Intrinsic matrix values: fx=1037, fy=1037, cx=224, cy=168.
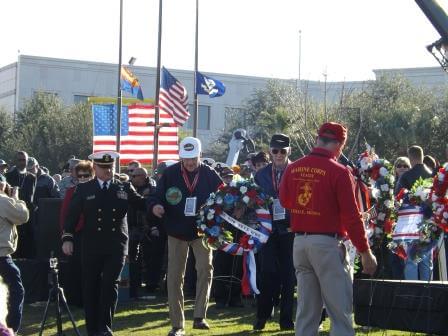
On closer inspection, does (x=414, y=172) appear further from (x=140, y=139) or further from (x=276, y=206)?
(x=140, y=139)

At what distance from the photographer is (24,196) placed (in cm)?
1725

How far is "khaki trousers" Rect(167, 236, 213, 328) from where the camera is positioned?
452 inches

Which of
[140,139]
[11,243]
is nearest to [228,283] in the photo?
[11,243]

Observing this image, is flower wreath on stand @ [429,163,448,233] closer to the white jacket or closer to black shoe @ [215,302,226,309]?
the white jacket

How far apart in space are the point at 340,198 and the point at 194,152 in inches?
143

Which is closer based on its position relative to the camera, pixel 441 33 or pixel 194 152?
pixel 194 152

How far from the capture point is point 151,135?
27641 millimetres

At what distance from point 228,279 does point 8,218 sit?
4546 millimetres

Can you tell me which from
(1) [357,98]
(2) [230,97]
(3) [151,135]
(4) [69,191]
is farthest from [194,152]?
(2) [230,97]

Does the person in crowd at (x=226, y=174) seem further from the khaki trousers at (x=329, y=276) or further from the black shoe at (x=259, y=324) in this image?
the khaki trousers at (x=329, y=276)

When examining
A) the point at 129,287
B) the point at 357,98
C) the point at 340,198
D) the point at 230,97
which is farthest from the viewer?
the point at 230,97

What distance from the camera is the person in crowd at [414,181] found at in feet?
43.2

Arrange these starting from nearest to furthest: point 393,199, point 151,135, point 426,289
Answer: point 426,289 → point 393,199 → point 151,135

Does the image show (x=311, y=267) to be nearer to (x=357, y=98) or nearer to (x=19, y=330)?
(x=19, y=330)
